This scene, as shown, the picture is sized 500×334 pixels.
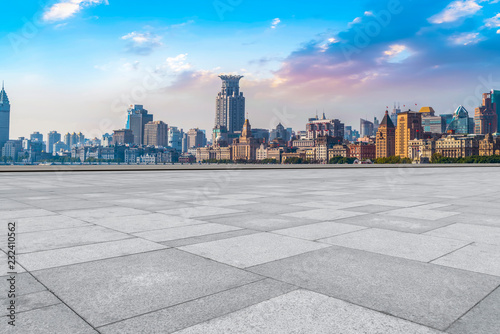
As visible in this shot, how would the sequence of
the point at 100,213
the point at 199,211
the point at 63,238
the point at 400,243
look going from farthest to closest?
the point at 199,211
the point at 100,213
the point at 63,238
the point at 400,243

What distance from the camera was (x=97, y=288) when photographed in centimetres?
445

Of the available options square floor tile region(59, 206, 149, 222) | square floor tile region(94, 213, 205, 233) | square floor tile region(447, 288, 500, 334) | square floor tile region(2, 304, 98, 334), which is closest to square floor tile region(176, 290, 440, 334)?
square floor tile region(447, 288, 500, 334)

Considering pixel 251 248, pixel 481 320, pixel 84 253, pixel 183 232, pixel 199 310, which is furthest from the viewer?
pixel 183 232

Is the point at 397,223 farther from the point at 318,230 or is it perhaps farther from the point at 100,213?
the point at 100,213

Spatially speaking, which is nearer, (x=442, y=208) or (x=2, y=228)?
(x=2, y=228)

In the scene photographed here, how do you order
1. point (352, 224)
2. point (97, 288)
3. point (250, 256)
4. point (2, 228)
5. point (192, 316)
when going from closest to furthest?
1. point (192, 316)
2. point (97, 288)
3. point (250, 256)
4. point (2, 228)
5. point (352, 224)

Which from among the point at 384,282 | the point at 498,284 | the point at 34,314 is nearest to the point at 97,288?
the point at 34,314

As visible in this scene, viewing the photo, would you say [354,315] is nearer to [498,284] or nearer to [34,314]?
[498,284]

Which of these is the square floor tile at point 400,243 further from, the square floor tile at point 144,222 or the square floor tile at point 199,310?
the square floor tile at point 144,222

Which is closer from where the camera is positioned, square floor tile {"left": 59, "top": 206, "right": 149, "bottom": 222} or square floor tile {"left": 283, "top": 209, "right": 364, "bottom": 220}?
square floor tile {"left": 59, "top": 206, "right": 149, "bottom": 222}

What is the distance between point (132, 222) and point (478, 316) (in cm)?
703

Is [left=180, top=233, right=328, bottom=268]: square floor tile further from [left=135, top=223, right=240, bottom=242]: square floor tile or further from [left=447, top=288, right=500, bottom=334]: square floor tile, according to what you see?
[left=447, top=288, right=500, bottom=334]: square floor tile

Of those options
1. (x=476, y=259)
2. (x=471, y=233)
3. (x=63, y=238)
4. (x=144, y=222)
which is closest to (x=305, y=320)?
(x=476, y=259)

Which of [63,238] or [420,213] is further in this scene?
[420,213]
